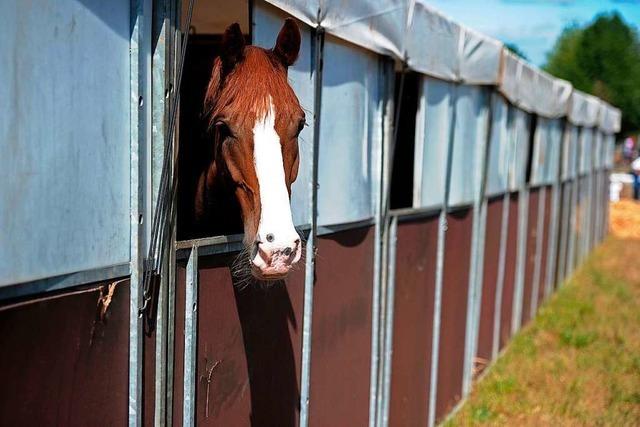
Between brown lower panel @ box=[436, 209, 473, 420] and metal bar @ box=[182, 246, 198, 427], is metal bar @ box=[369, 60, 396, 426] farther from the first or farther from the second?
metal bar @ box=[182, 246, 198, 427]

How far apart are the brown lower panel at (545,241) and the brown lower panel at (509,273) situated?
2.10m

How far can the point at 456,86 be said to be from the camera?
6312mm

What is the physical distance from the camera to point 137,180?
263 cm

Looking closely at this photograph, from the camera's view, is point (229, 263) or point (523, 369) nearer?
point (229, 263)

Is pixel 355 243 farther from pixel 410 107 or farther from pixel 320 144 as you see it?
pixel 410 107

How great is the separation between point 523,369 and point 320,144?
503 centimetres

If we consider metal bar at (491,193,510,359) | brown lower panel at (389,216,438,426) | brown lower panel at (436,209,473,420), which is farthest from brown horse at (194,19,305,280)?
metal bar at (491,193,510,359)

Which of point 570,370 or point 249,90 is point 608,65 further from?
point 249,90

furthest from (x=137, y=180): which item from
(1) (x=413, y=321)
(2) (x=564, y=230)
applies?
(2) (x=564, y=230)

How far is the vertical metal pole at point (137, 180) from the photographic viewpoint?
2592 mm

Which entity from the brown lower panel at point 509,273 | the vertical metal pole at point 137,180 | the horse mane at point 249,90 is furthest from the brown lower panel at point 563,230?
the vertical metal pole at point 137,180

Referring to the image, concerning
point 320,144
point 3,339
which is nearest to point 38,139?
point 3,339

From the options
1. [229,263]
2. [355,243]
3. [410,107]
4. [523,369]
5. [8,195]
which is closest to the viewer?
→ [8,195]

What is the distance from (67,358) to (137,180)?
0.58m
